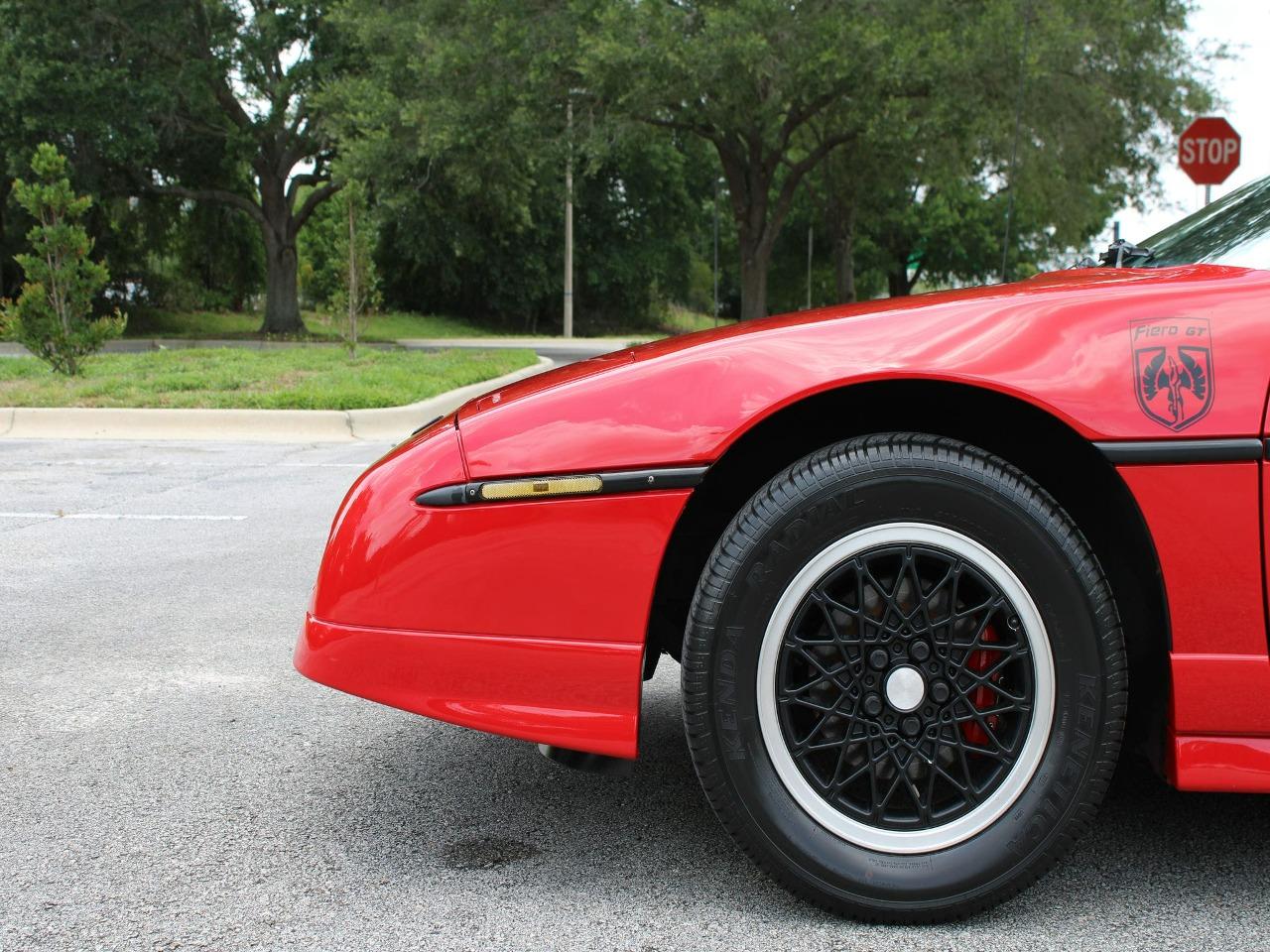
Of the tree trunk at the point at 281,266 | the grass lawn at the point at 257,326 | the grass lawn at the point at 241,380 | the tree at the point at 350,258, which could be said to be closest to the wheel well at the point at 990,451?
the grass lawn at the point at 241,380

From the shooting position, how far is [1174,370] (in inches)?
78.6

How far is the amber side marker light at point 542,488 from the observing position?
2.09m

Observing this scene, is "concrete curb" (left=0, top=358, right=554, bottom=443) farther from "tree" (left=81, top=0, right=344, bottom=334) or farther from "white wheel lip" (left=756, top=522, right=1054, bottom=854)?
"tree" (left=81, top=0, right=344, bottom=334)

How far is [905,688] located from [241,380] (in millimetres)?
11840

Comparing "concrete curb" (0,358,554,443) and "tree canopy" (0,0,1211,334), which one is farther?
"tree canopy" (0,0,1211,334)

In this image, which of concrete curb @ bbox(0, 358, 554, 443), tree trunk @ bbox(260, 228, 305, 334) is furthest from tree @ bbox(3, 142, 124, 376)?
tree trunk @ bbox(260, 228, 305, 334)

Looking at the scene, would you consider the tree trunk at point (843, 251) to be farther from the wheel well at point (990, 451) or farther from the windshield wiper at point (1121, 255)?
the wheel well at point (990, 451)

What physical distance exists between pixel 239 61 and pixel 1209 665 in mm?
27383

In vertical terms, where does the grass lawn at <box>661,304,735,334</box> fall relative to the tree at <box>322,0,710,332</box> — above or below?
below

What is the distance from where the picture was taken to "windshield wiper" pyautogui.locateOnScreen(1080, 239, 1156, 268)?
269 cm

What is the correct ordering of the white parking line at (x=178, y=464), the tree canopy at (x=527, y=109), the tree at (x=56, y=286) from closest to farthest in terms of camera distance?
the white parking line at (x=178, y=464)
the tree at (x=56, y=286)
the tree canopy at (x=527, y=109)

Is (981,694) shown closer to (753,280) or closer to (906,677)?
(906,677)

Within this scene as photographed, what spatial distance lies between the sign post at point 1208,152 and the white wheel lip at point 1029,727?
508 inches

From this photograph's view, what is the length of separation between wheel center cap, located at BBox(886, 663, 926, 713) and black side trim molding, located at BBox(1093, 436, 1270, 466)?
1.64 ft
